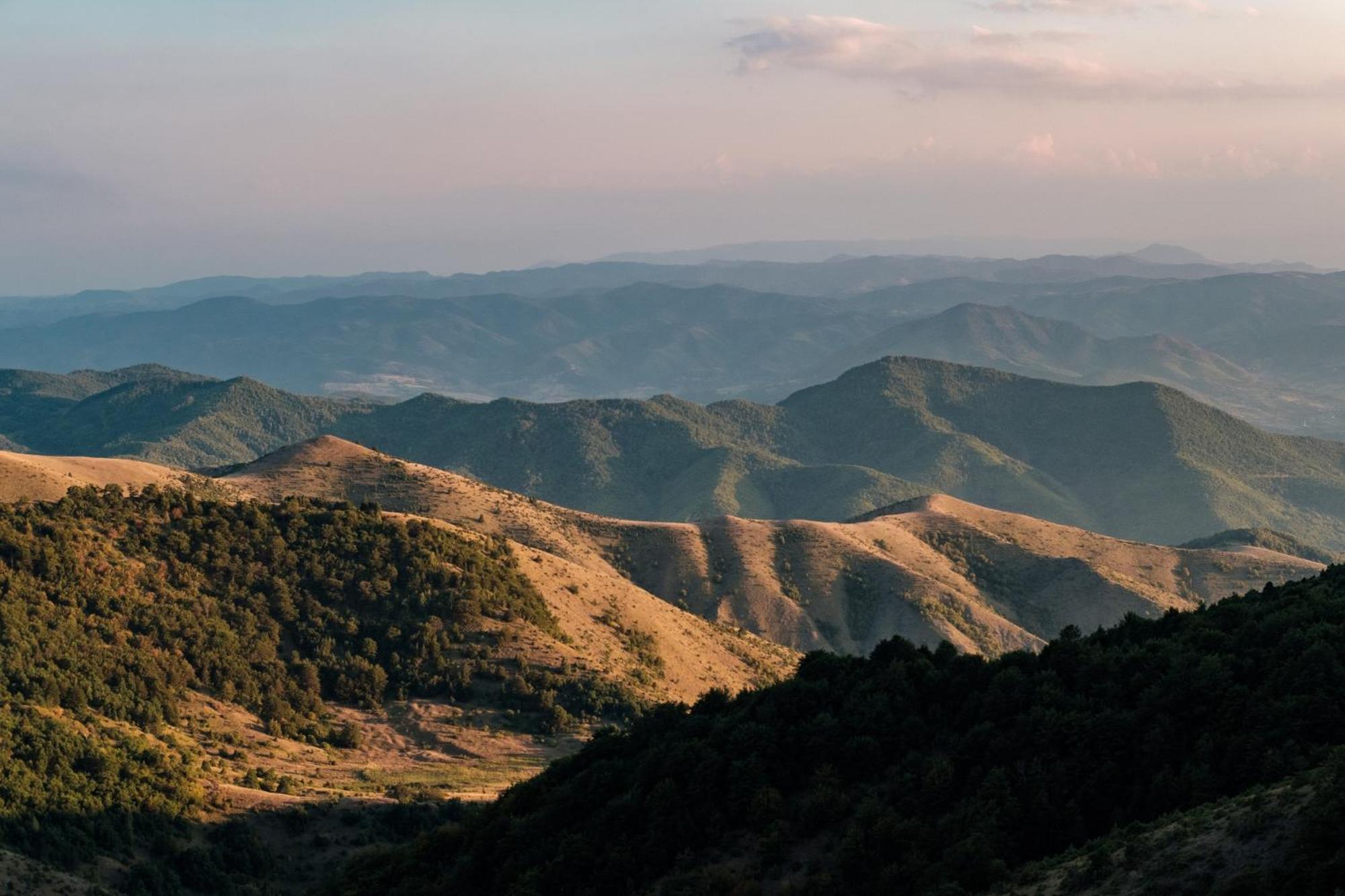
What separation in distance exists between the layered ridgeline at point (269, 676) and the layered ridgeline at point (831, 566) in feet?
99.9

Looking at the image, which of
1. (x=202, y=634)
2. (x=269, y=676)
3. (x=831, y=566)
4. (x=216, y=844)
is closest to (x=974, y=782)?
(x=216, y=844)

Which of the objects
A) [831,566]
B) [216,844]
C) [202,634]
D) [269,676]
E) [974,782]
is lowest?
[831,566]

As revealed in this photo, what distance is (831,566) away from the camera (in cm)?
16225

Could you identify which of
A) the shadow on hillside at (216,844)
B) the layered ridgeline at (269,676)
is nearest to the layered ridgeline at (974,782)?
the shadow on hillside at (216,844)

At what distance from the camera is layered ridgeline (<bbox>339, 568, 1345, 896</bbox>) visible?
110 feet

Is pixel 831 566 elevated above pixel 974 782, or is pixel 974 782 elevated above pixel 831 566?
pixel 974 782

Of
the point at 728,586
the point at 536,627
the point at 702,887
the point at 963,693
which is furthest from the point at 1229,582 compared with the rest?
the point at 702,887

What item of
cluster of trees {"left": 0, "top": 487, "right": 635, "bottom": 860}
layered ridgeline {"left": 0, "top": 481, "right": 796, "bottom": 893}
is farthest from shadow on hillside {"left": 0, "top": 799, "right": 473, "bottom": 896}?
cluster of trees {"left": 0, "top": 487, "right": 635, "bottom": 860}

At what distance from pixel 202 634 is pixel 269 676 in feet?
17.7

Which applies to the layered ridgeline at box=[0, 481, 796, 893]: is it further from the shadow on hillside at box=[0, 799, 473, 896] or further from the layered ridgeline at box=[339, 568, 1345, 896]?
the layered ridgeline at box=[339, 568, 1345, 896]

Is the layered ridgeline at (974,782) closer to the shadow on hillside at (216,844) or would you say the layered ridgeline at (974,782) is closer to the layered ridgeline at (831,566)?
the shadow on hillside at (216,844)

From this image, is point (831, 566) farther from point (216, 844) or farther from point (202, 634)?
point (216, 844)

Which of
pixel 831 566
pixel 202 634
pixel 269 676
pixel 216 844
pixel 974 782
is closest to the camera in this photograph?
pixel 974 782

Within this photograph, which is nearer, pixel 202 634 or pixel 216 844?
pixel 216 844
